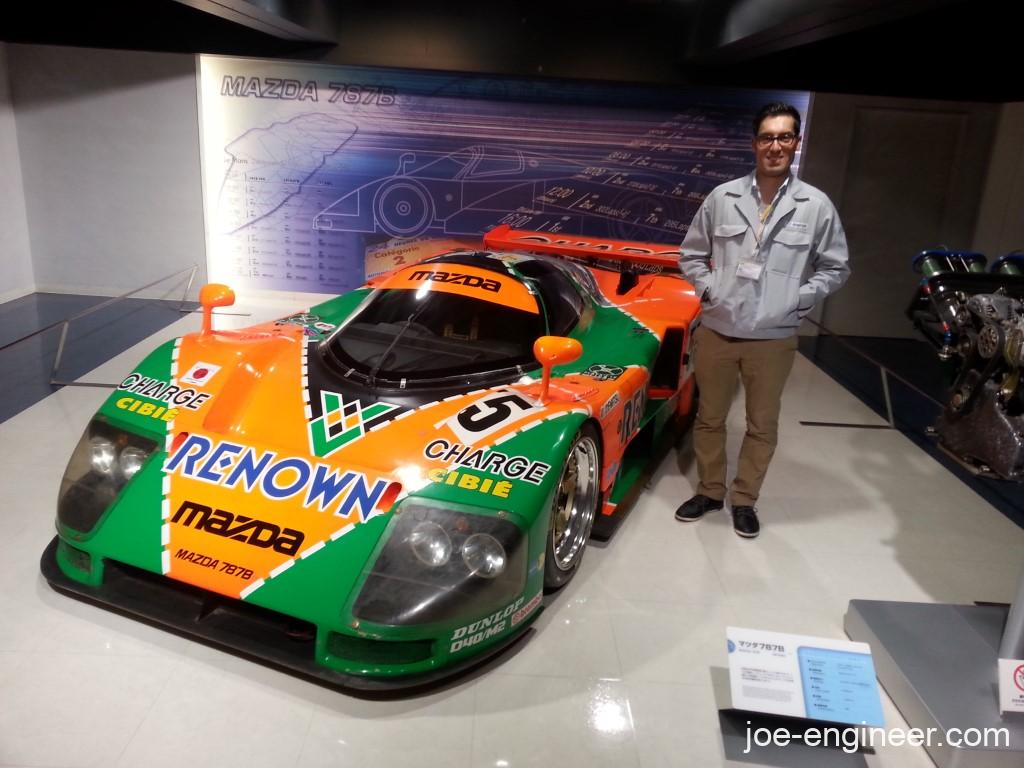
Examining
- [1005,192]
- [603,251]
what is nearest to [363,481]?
[603,251]

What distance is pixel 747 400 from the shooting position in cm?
331

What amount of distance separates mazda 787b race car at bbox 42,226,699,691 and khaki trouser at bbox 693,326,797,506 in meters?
0.28

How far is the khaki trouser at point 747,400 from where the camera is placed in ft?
10.3

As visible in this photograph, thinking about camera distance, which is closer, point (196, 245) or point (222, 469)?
point (222, 469)

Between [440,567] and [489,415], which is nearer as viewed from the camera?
[440,567]

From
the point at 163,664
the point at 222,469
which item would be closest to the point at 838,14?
the point at 222,469

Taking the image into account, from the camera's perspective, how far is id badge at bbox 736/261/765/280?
299 cm

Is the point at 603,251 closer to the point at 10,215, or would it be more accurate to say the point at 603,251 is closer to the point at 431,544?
the point at 431,544

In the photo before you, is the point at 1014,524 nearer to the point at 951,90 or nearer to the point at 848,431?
the point at 848,431

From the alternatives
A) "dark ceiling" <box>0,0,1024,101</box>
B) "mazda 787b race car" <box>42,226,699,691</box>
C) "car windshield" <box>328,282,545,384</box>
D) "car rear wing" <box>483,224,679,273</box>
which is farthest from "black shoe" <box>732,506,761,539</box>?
"dark ceiling" <box>0,0,1024,101</box>

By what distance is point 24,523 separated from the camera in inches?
117

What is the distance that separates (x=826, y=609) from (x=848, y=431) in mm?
2014

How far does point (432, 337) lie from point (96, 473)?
125 centimetres

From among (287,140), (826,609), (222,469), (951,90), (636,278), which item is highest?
(951,90)
